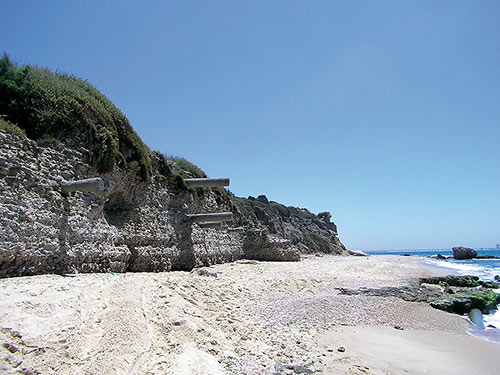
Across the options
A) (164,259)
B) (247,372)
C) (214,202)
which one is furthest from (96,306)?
(214,202)

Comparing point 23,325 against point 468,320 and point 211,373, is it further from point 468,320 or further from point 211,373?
point 468,320

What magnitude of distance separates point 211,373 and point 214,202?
17.4 meters

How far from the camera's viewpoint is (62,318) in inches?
203

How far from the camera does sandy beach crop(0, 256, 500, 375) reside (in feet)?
15.0

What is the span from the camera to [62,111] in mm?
9797

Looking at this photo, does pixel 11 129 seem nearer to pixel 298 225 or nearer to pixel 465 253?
pixel 298 225

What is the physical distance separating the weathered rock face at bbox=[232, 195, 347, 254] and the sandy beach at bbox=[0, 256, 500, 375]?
3009 centimetres

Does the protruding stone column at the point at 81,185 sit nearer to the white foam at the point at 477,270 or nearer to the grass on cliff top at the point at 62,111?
the grass on cliff top at the point at 62,111

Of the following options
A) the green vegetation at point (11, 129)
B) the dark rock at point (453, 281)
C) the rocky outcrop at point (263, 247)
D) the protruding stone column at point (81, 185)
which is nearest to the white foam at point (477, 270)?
the dark rock at point (453, 281)

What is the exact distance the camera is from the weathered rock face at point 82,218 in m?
7.35

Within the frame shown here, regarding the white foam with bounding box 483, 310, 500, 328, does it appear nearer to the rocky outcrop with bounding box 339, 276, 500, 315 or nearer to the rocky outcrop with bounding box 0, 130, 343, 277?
the rocky outcrop with bounding box 339, 276, 500, 315

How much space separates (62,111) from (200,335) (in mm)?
8346

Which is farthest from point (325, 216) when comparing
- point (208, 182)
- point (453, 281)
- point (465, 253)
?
point (208, 182)

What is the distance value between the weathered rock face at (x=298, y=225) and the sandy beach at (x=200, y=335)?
30094mm
